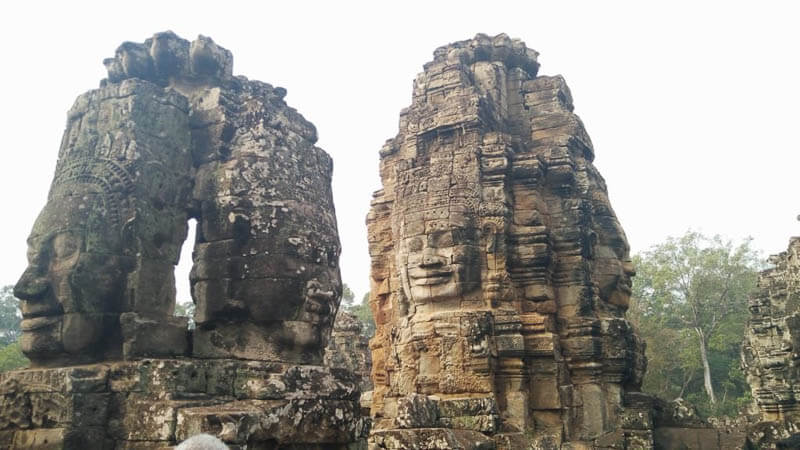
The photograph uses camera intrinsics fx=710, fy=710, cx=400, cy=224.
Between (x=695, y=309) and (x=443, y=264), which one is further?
(x=695, y=309)

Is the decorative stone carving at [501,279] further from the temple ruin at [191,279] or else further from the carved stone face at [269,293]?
the carved stone face at [269,293]

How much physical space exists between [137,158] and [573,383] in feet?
29.5

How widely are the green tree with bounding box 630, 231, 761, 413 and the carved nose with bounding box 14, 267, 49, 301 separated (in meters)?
28.1

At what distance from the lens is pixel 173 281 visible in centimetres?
488

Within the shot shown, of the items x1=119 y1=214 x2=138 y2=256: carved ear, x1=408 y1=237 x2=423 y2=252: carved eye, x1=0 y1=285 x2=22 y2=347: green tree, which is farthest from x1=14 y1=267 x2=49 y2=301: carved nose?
x1=0 y1=285 x2=22 y2=347: green tree

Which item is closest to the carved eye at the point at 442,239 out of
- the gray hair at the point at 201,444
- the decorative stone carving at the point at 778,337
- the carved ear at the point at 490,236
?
the carved ear at the point at 490,236

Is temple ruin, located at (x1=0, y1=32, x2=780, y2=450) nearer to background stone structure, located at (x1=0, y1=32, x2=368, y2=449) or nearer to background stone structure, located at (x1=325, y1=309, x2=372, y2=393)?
background stone structure, located at (x1=0, y1=32, x2=368, y2=449)

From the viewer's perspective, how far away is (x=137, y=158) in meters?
4.73

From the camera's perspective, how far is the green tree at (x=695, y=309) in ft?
100.0

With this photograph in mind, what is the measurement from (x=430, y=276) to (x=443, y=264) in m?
0.29

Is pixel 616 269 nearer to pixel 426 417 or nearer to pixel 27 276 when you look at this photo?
pixel 426 417

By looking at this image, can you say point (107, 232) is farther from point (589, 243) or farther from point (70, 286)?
point (589, 243)

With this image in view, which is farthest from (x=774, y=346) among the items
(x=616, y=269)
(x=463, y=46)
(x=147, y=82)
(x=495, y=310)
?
(x=147, y=82)

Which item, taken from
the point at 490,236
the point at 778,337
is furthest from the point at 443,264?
the point at 778,337
